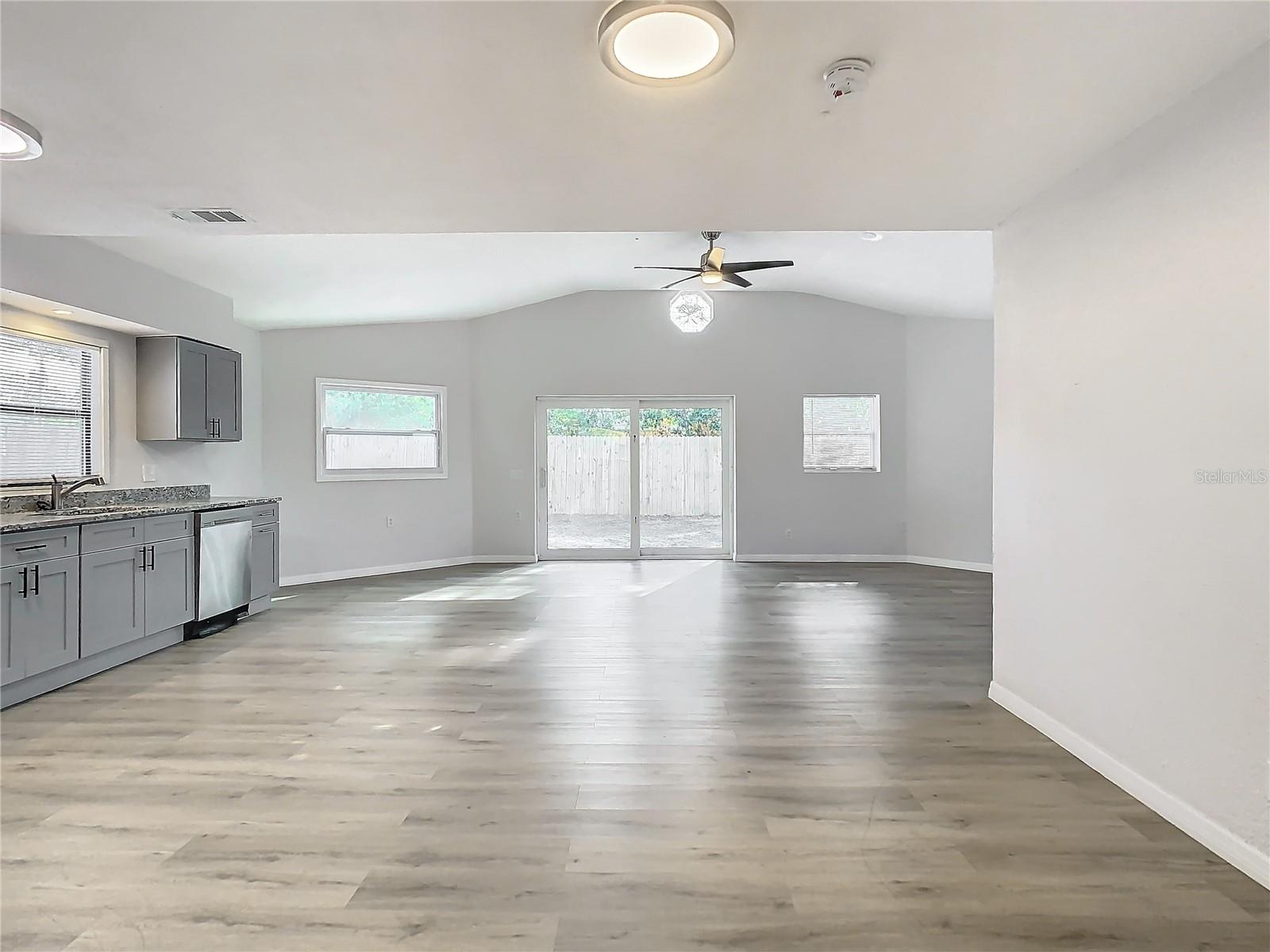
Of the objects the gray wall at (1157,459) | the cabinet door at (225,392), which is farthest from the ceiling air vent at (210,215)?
the gray wall at (1157,459)

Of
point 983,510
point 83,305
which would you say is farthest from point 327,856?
point 983,510

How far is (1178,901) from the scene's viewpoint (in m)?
1.80

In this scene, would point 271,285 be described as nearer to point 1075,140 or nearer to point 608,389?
point 608,389

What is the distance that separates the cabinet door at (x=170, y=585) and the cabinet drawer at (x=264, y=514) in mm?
741

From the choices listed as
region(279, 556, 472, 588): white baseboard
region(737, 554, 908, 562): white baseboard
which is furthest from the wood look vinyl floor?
region(737, 554, 908, 562): white baseboard

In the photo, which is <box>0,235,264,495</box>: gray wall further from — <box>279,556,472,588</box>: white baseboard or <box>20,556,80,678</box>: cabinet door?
<box>20,556,80,678</box>: cabinet door

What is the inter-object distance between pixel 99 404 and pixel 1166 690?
6131 millimetres

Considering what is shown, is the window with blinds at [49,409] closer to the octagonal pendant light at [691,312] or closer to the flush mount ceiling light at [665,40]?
the flush mount ceiling light at [665,40]

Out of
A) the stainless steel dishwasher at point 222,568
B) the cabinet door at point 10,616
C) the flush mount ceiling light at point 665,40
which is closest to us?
the flush mount ceiling light at point 665,40

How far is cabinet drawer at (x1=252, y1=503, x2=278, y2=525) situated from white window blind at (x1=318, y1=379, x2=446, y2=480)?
1.45 metres

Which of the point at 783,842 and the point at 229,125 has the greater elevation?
the point at 229,125

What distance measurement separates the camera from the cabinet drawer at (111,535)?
3670 mm

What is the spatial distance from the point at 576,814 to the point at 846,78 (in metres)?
2.49

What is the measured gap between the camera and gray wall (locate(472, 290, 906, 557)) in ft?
26.2
